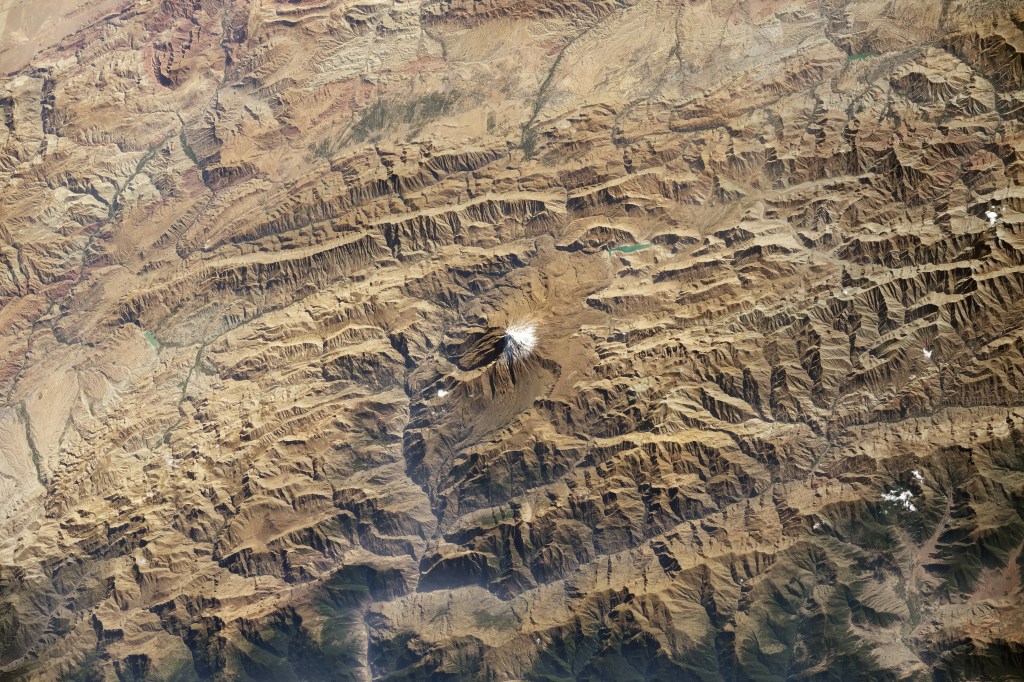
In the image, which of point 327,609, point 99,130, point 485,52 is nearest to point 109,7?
point 99,130

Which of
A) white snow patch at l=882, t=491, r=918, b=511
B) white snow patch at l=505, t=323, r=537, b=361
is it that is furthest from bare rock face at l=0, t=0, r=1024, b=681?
white snow patch at l=505, t=323, r=537, b=361

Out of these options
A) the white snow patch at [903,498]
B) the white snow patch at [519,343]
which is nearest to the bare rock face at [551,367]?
the white snow patch at [903,498]

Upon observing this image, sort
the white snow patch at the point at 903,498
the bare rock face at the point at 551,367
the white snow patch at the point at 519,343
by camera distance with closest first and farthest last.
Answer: the white snow patch at the point at 903,498 < the bare rock face at the point at 551,367 < the white snow patch at the point at 519,343

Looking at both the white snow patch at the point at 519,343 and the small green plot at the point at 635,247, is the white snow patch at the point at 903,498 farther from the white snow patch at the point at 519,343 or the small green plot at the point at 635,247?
the white snow patch at the point at 519,343

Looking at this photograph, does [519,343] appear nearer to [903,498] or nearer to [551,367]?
[551,367]

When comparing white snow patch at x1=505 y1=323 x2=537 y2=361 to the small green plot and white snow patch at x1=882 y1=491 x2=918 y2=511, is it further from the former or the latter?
white snow patch at x1=882 y1=491 x2=918 y2=511
